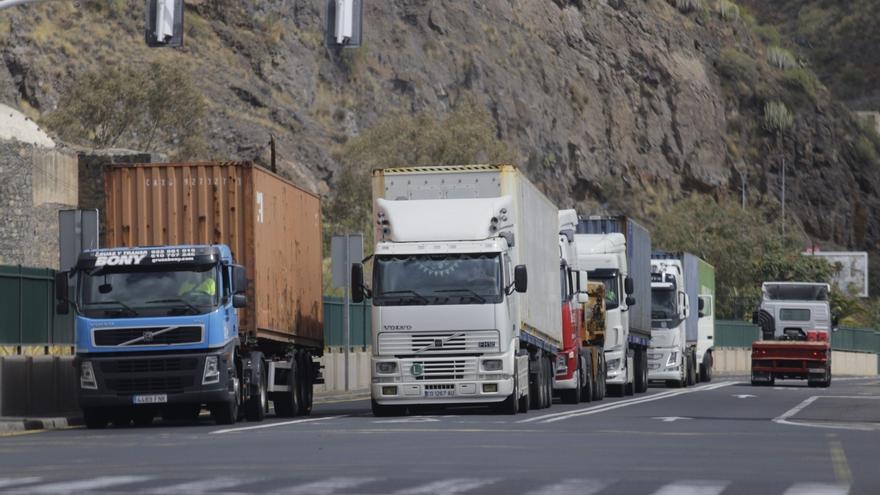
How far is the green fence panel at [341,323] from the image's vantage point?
1863 inches

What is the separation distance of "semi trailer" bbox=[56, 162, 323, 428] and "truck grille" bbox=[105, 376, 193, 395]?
0.05ft

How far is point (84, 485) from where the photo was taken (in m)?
15.2

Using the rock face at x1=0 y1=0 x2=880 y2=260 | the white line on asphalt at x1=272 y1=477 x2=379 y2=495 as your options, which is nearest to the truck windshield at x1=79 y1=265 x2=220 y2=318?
the white line on asphalt at x1=272 y1=477 x2=379 y2=495

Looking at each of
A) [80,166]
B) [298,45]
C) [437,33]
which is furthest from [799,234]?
[80,166]

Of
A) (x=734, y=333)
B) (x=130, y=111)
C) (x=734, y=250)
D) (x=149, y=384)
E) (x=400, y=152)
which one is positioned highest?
(x=130, y=111)

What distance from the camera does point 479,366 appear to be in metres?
28.9

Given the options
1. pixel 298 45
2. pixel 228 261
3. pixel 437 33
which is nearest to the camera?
pixel 228 261

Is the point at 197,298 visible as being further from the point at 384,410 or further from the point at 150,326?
the point at 384,410

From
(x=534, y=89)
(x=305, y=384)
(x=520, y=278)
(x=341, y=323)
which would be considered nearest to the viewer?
(x=520, y=278)

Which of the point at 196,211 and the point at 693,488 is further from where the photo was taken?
the point at 196,211

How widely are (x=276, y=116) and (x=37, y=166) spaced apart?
32579mm

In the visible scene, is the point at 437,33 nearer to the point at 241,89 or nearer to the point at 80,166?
the point at 241,89

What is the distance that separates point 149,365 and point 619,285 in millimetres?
18394

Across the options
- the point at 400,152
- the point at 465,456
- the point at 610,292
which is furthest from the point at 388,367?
the point at 400,152
